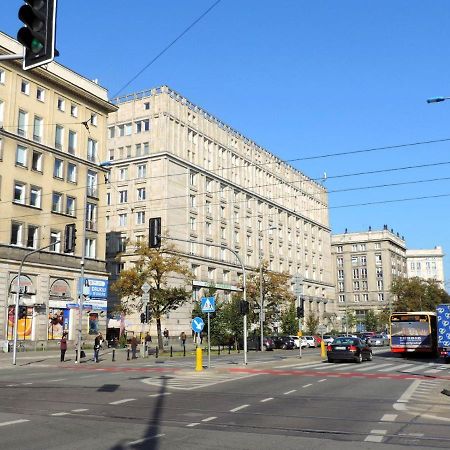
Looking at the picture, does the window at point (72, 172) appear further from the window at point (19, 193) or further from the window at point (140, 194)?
the window at point (140, 194)

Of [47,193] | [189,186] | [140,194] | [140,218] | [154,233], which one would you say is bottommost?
[154,233]

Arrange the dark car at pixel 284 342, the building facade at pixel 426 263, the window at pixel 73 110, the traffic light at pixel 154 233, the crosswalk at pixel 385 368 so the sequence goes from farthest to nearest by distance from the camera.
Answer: the building facade at pixel 426 263
the dark car at pixel 284 342
the window at pixel 73 110
the crosswalk at pixel 385 368
the traffic light at pixel 154 233

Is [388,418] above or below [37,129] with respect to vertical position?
below

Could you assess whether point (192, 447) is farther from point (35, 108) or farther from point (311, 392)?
point (35, 108)

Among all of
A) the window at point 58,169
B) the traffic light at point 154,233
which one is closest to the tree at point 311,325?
the window at point 58,169

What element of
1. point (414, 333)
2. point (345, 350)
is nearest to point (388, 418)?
point (345, 350)

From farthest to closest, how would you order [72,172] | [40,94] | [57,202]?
[72,172], [57,202], [40,94]

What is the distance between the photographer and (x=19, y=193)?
4781 cm

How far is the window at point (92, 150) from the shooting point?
5568 cm

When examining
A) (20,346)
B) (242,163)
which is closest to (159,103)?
(242,163)

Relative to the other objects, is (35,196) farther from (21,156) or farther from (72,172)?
(72,172)

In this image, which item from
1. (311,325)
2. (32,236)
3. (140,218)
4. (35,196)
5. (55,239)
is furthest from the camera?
(311,325)

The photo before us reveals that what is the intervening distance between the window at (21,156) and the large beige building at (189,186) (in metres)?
19.5

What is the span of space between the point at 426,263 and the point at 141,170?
149 metres
